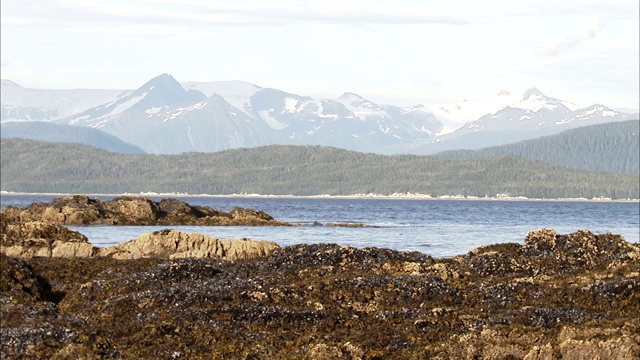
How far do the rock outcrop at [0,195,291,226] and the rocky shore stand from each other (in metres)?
54.7

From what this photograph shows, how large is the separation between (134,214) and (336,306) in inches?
2786

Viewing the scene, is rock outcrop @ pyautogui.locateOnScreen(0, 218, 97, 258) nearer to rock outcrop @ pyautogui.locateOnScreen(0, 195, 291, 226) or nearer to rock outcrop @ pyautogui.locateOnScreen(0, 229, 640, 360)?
rock outcrop @ pyautogui.locateOnScreen(0, 229, 640, 360)

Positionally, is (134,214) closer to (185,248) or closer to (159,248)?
(185,248)

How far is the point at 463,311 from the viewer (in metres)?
29.1

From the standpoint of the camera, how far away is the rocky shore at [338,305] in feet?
78.5

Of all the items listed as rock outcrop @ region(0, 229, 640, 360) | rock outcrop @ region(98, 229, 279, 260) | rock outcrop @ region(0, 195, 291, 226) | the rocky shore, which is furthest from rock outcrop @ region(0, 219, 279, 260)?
rock outcrop @ region(0, 195, 291, 226)

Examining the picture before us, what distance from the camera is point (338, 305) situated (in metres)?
30.1

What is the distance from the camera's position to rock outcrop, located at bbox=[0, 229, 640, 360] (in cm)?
2394

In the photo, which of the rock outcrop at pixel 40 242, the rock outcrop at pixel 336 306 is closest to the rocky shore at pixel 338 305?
the rock outcrop at pixel 336 306

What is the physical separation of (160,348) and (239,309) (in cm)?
370

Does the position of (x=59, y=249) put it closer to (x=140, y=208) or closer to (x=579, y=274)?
(x=579, y=274)

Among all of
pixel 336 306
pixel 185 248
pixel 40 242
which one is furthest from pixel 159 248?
pixel 336 306

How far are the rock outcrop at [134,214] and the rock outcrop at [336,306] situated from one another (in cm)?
5598

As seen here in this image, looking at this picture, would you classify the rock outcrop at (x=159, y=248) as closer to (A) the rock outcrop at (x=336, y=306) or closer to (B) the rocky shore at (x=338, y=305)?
(B) the rocky shore at (x=338, y=305)
